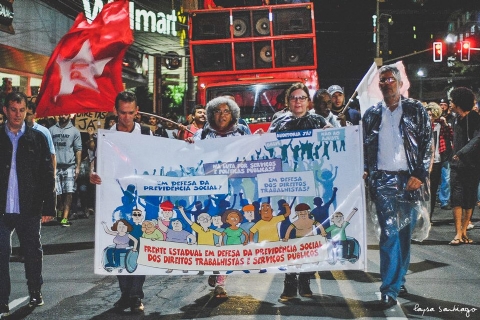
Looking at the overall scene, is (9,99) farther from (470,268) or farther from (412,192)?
(470,268)

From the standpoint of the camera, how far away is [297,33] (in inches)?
594

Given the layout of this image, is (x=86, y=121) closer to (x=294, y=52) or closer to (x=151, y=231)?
(x=294, y=52)

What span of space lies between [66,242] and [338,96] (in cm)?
458

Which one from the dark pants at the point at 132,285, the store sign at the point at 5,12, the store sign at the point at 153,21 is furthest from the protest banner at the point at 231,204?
the store sign at the point at 153,21

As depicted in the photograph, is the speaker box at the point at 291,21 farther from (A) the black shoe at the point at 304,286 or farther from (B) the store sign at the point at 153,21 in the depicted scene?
(B) the store sign at the point at 153,21

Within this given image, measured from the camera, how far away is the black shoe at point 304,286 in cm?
635

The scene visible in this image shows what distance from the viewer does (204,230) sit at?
5910 mm

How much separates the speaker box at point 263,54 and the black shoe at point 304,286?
917 cm

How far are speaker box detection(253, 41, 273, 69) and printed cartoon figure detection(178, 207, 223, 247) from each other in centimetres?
949

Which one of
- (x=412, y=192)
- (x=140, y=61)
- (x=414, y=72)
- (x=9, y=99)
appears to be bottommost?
(x=412, y=192)

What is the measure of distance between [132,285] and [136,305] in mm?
184

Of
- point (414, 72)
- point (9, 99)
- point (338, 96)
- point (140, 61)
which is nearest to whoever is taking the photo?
point (9, 99)

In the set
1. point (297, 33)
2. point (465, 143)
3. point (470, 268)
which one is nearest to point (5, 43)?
point (297, 33)

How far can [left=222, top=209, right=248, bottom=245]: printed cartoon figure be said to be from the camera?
5871 mm
